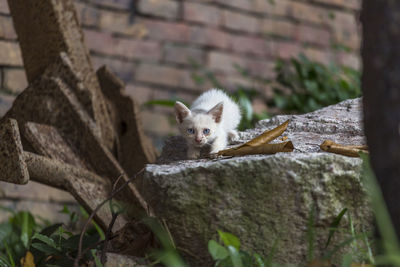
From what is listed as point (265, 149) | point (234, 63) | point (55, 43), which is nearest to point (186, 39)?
point (234, 63)

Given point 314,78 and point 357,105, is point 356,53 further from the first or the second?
point 357,105

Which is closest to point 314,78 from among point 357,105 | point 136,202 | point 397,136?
point 357,105

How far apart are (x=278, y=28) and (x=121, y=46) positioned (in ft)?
4.13

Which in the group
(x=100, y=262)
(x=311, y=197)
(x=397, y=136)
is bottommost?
(x=100, y=262)

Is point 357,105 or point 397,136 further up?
point 357,105

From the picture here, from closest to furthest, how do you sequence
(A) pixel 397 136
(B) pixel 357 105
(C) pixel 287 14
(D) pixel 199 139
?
(A) pixel 397 136, (D) pixel 199 139, (B) pixel 357 105, (C) pixel 287 14

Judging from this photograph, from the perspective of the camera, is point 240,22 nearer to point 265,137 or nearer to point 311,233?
point 265,137

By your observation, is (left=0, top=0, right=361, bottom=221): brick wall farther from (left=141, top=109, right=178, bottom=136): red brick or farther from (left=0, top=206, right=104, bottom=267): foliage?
(left=0, top=206, right=104, bottom=267): foliage

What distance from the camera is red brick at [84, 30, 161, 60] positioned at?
3617 mm

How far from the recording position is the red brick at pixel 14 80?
3330 mm

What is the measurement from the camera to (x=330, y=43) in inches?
177

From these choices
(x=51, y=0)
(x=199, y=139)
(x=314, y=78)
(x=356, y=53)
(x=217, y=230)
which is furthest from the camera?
(x=356, y=53)

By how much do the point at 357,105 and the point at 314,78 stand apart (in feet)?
5.20

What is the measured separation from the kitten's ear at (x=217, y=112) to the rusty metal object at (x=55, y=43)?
0.65 metres
